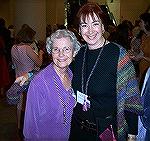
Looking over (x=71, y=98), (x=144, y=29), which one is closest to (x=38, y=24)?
(x=144, y=29)

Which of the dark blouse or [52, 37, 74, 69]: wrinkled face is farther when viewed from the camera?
[52, 37, 74, 69]: wrinkled face

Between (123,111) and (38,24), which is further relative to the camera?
(38,24)

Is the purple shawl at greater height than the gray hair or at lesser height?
lesser

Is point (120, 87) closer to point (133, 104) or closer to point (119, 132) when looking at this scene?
point (133, 104)

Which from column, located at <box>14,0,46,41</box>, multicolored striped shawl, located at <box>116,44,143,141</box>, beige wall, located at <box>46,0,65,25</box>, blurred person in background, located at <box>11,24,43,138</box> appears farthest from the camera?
beige wall, located at <box>46,0,65,25</box>

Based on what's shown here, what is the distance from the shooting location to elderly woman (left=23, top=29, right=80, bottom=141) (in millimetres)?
2367

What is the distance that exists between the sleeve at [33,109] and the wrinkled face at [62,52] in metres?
0.20

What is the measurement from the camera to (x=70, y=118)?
8.14 feet

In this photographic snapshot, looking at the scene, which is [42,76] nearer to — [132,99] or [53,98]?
[53,98]

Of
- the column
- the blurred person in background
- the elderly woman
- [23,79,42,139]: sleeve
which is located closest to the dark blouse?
the elderly woman

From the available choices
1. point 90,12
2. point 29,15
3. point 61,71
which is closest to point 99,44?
point 90,12

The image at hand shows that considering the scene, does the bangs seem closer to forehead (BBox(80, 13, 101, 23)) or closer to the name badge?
forehead (BBox(80, 13, 101, 23))

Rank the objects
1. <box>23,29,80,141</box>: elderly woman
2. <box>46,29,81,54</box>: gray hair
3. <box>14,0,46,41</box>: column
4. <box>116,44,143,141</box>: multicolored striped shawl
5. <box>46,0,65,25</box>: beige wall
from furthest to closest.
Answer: <box>46,0,65,25</box>: beige wall → <box>14,0,46,41</box>: column → <box>46,29,81,54</box>: gray hair → <box>23,29,80,141</box>: elderly woman → <box>116,44,143,141</box>: multicolored striped shawl

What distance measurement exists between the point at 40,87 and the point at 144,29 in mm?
2978
